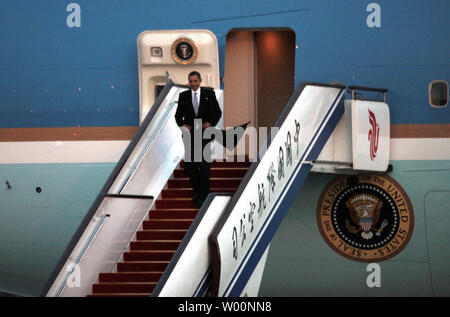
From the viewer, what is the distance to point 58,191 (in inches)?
477

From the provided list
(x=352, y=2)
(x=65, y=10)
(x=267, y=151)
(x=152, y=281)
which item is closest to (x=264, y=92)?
(x=352, y=2)

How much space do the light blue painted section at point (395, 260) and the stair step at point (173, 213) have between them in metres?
2.12

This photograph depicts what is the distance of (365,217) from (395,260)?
26.9 inches

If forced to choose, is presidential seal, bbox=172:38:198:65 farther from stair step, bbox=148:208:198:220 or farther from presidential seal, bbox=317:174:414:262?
stair step, bbox=148:208:198:220

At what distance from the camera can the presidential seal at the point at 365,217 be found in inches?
453

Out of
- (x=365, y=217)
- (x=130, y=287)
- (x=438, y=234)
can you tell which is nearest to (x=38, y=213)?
(x=130, y=287)

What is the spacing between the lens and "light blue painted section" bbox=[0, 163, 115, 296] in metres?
12.1

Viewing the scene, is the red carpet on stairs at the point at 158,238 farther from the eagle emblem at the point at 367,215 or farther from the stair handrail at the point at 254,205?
the eagle emblem at the point at 367,215

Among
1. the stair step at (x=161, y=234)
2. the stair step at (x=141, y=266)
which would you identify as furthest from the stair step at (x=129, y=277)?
the stair step at (x=161, y=234)

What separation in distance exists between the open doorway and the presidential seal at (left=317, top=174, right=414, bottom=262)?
2.03m

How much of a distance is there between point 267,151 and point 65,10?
171 inches

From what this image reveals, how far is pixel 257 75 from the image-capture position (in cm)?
1327

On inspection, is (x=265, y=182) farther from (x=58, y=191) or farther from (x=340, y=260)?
(x=58, y=191)

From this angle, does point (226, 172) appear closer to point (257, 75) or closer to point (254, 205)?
point (254, 205)
